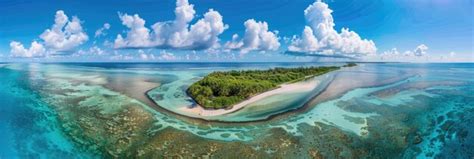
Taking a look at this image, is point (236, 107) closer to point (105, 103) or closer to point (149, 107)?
point (149, 107)

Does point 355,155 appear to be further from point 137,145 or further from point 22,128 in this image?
point 22,128

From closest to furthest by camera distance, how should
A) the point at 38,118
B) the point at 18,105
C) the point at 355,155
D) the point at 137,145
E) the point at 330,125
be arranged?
1. the point at 355,155
2. the point at 137,145
3. the point at 330,125
4. the point at 38,118
5. the point at 18,105

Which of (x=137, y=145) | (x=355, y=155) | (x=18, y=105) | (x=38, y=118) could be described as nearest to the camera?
(x=355, y=155)

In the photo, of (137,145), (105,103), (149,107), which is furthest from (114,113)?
(137,145)

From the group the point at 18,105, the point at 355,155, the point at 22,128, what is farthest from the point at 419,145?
the point at 18,105

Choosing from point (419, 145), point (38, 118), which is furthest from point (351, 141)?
point (38, 118)

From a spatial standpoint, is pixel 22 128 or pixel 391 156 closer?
pixel 391 156

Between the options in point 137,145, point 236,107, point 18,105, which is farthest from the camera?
point 18,105

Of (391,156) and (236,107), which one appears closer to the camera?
(391,156)

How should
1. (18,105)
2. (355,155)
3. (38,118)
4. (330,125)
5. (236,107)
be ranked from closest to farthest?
(355,155)
(330,125)
(38,118)
(236,107)
(18,105)
